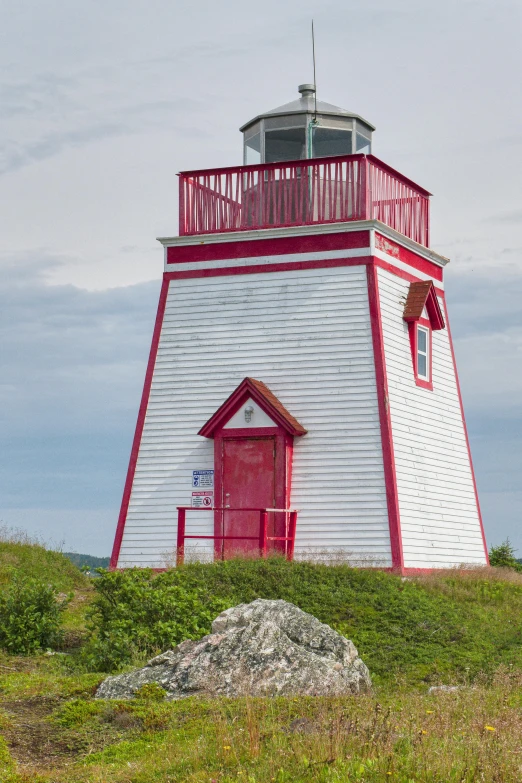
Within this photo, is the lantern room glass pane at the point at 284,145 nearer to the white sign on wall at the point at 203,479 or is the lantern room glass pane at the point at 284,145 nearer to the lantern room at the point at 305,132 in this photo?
the lantern room at the point at 305,132

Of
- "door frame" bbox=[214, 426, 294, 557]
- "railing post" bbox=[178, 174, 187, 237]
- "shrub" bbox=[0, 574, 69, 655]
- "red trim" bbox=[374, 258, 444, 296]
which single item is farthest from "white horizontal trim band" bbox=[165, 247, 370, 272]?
"shrub" bbox=[0, 574, 69, 655]

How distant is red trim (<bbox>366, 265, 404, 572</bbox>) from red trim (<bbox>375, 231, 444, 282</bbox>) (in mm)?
754

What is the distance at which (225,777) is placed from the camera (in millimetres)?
8234

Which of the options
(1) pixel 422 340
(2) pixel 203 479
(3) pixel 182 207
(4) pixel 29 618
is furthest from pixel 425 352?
(4) pixel 29 618

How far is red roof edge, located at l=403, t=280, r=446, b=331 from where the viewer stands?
21891 millimetres

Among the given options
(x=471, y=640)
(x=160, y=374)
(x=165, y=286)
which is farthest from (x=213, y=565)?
(x=165, y=286)

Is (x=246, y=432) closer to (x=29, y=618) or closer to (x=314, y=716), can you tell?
(x=29, y=618)

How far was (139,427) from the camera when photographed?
21641 mm

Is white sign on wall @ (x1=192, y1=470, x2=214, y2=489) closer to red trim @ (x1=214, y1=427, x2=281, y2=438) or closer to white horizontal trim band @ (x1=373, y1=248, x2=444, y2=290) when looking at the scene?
red trim @ (x1=214, y1=427, x2=281, y2=438)

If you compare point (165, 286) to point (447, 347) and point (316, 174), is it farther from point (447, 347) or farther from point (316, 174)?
point (447, 347)

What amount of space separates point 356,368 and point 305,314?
60.9 inches

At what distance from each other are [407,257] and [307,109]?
3.89 metres

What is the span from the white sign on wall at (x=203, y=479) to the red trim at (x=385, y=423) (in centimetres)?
341

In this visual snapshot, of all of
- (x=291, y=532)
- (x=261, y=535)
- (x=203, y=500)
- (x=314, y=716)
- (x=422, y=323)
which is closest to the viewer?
(x=314, y=716)
